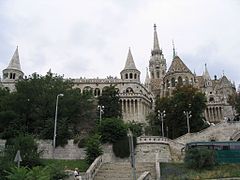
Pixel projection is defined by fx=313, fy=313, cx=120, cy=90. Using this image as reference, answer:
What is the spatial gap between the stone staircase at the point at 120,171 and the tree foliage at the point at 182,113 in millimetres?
23670

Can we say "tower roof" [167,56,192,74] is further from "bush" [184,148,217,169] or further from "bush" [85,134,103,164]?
"bush" [184,148,217,169]

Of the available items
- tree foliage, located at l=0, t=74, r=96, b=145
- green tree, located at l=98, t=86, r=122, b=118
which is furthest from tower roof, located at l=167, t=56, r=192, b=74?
tree foliage, located at l=0, t=74, r=96, b=145

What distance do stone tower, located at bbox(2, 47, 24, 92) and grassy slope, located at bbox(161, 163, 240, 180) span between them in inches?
2046

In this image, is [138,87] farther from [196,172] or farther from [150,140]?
[196,172]

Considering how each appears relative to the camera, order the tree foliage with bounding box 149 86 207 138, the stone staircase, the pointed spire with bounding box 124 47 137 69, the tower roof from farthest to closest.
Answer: the tower roof → the pointed spire with bounding box 124 47 137 69 → the tree foliage with bounding box 149 86 207 138 → the stone staircase

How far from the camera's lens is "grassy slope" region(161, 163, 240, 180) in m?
25.8

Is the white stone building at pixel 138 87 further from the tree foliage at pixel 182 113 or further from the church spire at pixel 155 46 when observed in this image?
the church spire at pixel 155 46

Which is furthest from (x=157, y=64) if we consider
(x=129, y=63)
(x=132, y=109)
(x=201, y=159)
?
(x=201, y=159)

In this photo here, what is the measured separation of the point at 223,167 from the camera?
28.5 m

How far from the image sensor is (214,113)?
72312 millimetres

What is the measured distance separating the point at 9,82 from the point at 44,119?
3268 cm

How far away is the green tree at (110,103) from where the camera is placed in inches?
2261

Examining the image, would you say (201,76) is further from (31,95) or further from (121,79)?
(31,95)

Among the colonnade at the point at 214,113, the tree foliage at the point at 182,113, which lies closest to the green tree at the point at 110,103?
the tree foliage at the point at 182,113
